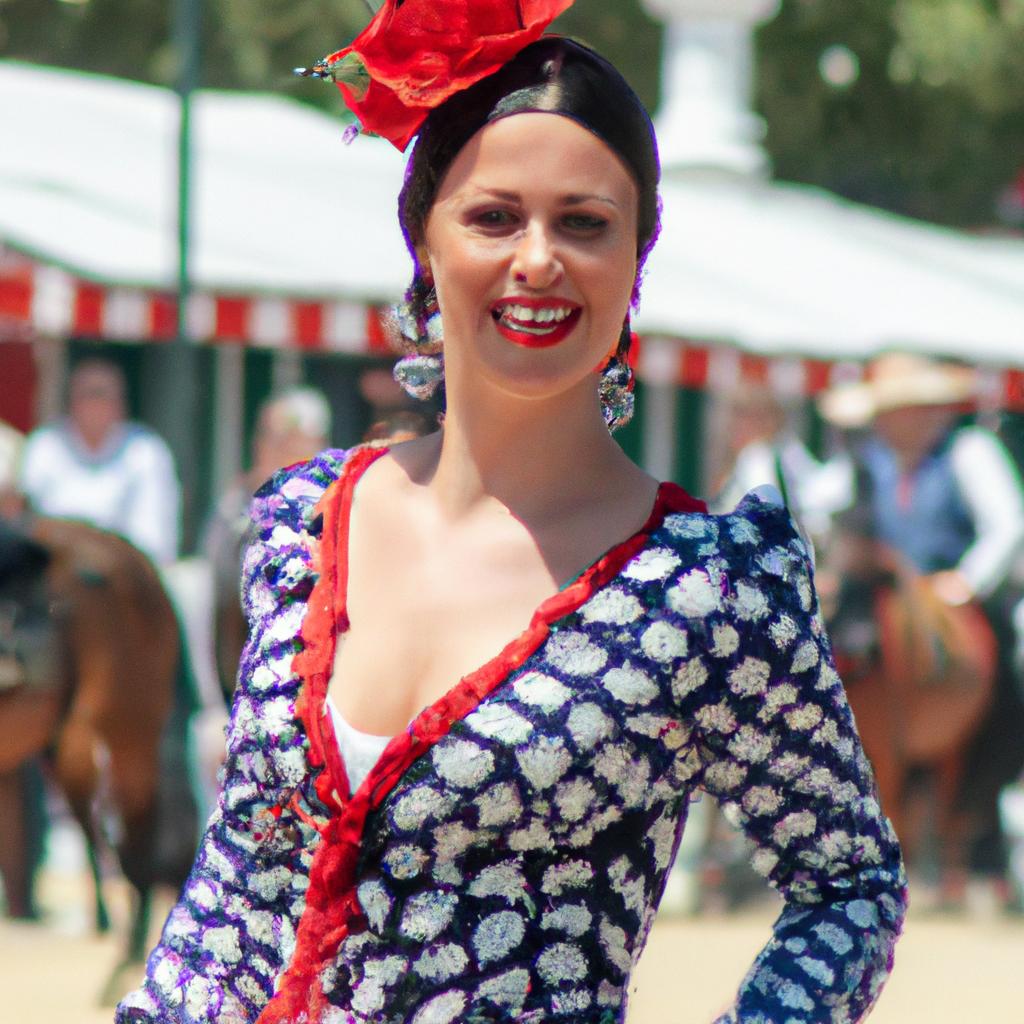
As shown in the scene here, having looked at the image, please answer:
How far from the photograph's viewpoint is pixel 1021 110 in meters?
21.7

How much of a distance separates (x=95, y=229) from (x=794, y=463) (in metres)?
4.77

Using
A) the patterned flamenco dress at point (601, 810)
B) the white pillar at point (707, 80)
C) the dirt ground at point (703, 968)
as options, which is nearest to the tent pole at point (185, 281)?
the dirt ground at point (703, 968)

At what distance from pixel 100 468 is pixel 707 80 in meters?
7.71

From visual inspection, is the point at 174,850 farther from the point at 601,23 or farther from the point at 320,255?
the point at 601,23

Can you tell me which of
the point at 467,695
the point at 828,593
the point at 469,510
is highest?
the point at 828,593

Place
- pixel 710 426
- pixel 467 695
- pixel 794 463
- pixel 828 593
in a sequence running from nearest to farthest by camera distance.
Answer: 1. pixel 467 695
2. pixel 828 593
3. pixel 794 463
4. pixel 710 426

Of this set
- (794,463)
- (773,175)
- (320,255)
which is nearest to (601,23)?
(773,175)

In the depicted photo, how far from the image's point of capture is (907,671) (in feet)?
24.4

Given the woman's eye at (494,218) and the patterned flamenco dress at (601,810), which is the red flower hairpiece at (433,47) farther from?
the patterned flamenco dress at (601,810)

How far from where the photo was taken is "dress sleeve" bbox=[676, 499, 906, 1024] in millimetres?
1630

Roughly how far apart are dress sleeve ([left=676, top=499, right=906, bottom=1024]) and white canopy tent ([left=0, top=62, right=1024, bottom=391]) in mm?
8504

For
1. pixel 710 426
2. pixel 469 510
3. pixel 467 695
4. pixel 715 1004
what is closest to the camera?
pixel 467 695

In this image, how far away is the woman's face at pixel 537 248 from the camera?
1709 millimetres

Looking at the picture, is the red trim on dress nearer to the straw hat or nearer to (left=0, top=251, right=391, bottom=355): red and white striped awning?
the straw hat
